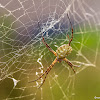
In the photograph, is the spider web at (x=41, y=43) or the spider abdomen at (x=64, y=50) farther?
the spider abdomen at (x=64, y=50)

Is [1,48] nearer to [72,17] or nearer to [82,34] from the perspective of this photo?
[72,17]

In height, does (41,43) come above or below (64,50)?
above

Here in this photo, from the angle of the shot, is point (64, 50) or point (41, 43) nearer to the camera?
point (64, 50)

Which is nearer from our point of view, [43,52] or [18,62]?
[18,62]

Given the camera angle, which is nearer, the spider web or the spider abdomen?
the spider web

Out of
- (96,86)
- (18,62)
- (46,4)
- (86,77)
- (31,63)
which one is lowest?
(96,86)

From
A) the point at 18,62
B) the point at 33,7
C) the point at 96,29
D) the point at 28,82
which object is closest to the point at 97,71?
the point at 96,29

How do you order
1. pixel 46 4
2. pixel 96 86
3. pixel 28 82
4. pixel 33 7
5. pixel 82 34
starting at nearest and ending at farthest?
pixel 33 7
pixel 46 4
pixel 28 82
pixel 82 34
pixel 96 86

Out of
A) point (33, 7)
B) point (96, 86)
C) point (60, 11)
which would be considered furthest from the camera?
point (96, 86)
